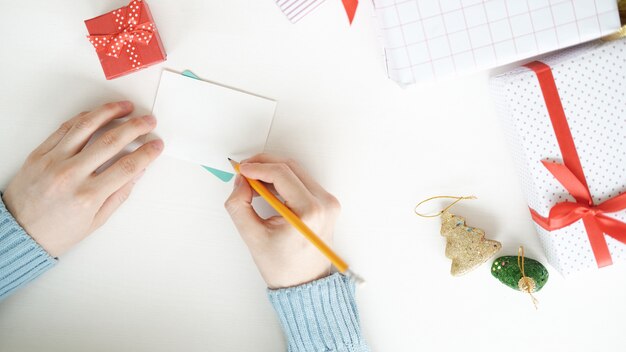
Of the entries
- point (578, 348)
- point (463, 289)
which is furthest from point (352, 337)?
point (578, 348)

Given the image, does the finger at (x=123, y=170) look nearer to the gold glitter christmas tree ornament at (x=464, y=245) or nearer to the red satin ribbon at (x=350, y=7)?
the red satin ribbon at (x=350, y=7)

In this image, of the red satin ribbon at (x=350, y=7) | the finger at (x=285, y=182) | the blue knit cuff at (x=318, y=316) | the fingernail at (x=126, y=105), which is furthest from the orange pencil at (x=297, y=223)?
the red satin ribbon at (x=350, y=7)

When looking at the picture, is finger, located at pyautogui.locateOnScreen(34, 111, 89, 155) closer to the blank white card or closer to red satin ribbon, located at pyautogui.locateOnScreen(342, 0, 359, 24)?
the blank white card

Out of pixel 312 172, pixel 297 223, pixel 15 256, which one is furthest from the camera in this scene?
pixel 312 172

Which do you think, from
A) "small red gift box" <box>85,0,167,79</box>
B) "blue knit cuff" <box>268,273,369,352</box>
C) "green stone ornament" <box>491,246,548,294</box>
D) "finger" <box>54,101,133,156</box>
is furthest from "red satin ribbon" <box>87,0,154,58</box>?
"green stone ornament" <box>491,246,548,294</box>

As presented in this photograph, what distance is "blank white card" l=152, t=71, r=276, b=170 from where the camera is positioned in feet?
2.92

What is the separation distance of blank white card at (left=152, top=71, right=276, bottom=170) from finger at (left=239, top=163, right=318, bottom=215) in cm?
11

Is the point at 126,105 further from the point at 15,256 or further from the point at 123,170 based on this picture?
the point at 15,256

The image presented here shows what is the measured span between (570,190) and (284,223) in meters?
0.53

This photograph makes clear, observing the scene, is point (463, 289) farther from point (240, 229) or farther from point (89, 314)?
point (89, 314)

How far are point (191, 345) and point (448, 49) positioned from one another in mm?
754

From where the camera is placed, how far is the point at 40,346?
916 mm

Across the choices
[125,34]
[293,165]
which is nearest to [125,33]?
[125,34]

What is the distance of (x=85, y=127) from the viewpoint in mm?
836
